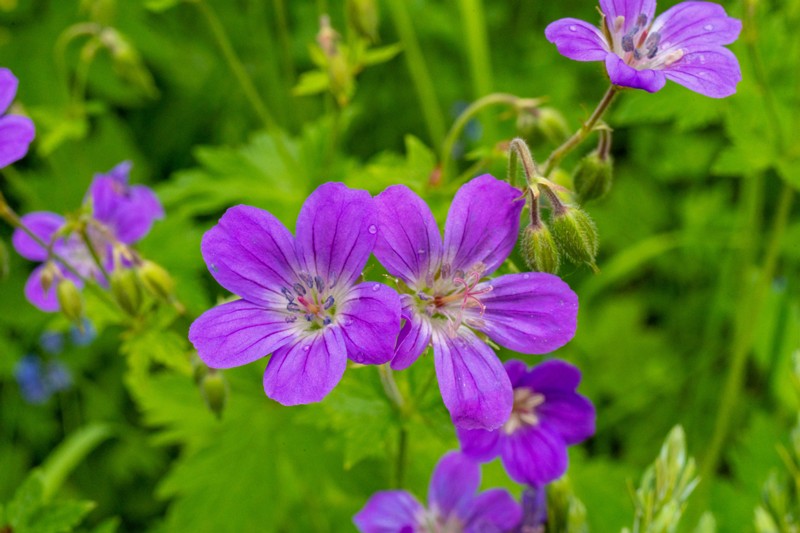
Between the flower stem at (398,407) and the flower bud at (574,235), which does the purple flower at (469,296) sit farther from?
the flower stem at (398,407)

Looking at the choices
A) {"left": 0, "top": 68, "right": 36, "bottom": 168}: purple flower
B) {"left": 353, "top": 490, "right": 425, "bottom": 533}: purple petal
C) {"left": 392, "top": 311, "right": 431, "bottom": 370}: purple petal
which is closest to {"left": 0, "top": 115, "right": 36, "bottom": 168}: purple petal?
{"left": 0, "top": 68, "right": 36, "bottom": 168}: purple flower

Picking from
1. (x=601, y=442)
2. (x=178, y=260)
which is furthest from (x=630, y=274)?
(x=178, y=260)

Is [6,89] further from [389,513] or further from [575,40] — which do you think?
[389,513]

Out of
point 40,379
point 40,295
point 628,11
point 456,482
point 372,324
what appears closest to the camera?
point 372,324

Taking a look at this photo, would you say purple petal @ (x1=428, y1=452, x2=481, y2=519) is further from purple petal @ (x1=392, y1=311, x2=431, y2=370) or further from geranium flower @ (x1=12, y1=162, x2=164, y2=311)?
geranium flower @ (x1=12, y1=162, x2=164, y2=311)

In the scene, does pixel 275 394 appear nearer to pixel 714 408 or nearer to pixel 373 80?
pixel 714 408

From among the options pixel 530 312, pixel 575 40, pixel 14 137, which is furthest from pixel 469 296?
pixel 14 137

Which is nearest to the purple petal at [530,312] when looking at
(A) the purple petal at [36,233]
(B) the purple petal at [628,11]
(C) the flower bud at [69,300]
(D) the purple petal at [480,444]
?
(D) the purple petal at [480,444]
